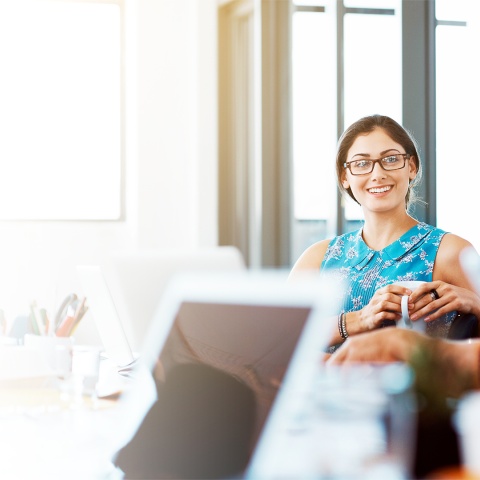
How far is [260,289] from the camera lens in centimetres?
87

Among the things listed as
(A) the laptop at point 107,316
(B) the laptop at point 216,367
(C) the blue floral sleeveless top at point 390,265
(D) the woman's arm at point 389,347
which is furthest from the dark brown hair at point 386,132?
(B) the laptop at point 216,367

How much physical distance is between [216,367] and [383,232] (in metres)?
1.76

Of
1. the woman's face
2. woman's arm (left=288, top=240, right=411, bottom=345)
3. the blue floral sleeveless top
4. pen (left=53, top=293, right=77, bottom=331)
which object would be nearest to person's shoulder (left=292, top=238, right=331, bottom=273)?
the blue floral sleeveless top

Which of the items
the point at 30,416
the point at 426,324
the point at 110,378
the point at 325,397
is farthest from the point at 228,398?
the point at 426,324

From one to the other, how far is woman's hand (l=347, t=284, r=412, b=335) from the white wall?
5.93ft

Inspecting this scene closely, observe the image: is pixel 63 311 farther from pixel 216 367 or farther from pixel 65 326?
Result: pixel 216 367

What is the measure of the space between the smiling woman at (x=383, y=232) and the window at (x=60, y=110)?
166 cm

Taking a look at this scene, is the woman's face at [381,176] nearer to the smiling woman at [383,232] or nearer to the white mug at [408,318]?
the smiling woman at [383,232]

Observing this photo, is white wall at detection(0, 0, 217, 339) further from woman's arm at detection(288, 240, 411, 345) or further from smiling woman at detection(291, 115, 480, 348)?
woman's arm at detection(288, 240, 411, 345)

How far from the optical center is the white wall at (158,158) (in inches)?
152

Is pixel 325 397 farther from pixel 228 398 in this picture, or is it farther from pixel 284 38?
pixel 284 38

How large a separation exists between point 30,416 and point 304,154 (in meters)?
2.47

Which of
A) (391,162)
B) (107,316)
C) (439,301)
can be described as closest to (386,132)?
(391,162)

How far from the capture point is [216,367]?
0.93 m
